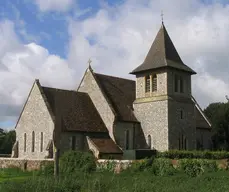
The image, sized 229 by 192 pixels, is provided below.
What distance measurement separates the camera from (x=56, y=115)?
112ft

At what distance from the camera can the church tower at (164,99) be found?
37.4 metres

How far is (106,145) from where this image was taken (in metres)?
35.2

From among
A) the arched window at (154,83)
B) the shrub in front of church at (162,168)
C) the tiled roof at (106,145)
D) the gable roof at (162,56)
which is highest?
the gable roof at (162,56)

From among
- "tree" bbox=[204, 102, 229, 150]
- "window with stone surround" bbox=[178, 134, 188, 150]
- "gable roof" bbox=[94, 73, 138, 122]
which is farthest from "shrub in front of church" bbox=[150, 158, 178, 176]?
"tree" bbox=[204, 102, 229, 150]

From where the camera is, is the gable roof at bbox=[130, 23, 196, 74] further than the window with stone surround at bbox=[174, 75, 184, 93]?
No

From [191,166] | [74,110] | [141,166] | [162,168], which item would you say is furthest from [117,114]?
[191,166]

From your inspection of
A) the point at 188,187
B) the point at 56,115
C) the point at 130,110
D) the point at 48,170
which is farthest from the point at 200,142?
the point at 188,187

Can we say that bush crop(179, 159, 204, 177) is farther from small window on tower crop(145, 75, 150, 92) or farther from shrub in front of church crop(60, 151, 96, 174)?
small window on tower crop(145, 75, 150, 92)

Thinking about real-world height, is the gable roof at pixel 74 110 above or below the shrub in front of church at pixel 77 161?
above

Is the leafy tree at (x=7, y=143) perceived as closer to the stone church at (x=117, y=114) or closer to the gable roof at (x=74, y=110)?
the stone church at (x=117, y=114)

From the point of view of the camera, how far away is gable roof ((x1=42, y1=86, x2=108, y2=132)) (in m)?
35.5

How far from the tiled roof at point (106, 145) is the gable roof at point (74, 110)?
1.26 m

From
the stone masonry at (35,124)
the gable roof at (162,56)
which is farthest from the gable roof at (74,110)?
the gable roof at (162,56)

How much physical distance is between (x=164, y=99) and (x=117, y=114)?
469 centimetres
